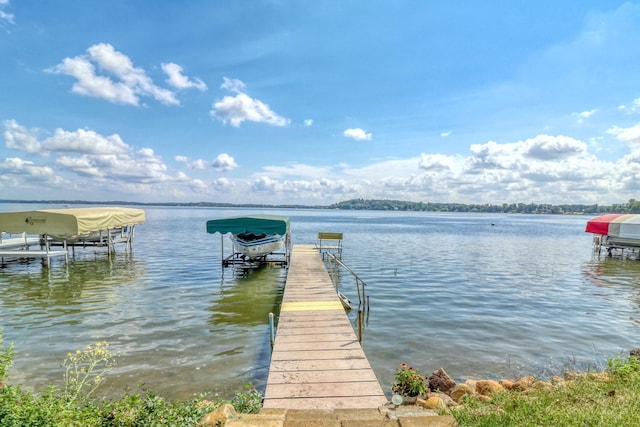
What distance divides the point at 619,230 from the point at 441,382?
33.4 m

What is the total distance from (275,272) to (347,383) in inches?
603

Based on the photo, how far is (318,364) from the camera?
21.8ft

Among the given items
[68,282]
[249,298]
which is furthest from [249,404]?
[68,282]

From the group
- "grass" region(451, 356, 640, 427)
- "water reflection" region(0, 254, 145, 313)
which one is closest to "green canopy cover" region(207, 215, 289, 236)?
"water reflection" region(0, 254, 145, 313)

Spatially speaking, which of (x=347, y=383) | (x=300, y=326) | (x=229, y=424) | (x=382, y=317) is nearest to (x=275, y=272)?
(x=382, y=317)

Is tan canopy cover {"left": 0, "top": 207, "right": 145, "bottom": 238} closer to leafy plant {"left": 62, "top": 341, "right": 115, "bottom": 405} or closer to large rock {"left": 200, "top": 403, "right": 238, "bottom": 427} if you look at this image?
leafy plant {"left": 62, "top": 341, "right": 115, "bottom": 405}

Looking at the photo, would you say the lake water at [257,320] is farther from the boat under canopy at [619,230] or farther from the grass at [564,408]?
the boat under canopy at [619,230]

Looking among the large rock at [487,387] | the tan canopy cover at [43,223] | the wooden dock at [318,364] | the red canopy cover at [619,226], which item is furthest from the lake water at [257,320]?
the red canopy cover at [619,226]

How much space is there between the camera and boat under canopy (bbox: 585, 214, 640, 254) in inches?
1158

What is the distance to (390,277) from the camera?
19281mm

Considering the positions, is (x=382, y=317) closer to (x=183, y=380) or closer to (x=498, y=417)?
(x=183, y=380)

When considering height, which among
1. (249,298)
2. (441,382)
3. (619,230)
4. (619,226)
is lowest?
(249,298)

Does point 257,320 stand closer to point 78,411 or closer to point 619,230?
point 78,411

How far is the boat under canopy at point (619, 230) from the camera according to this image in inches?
1158
